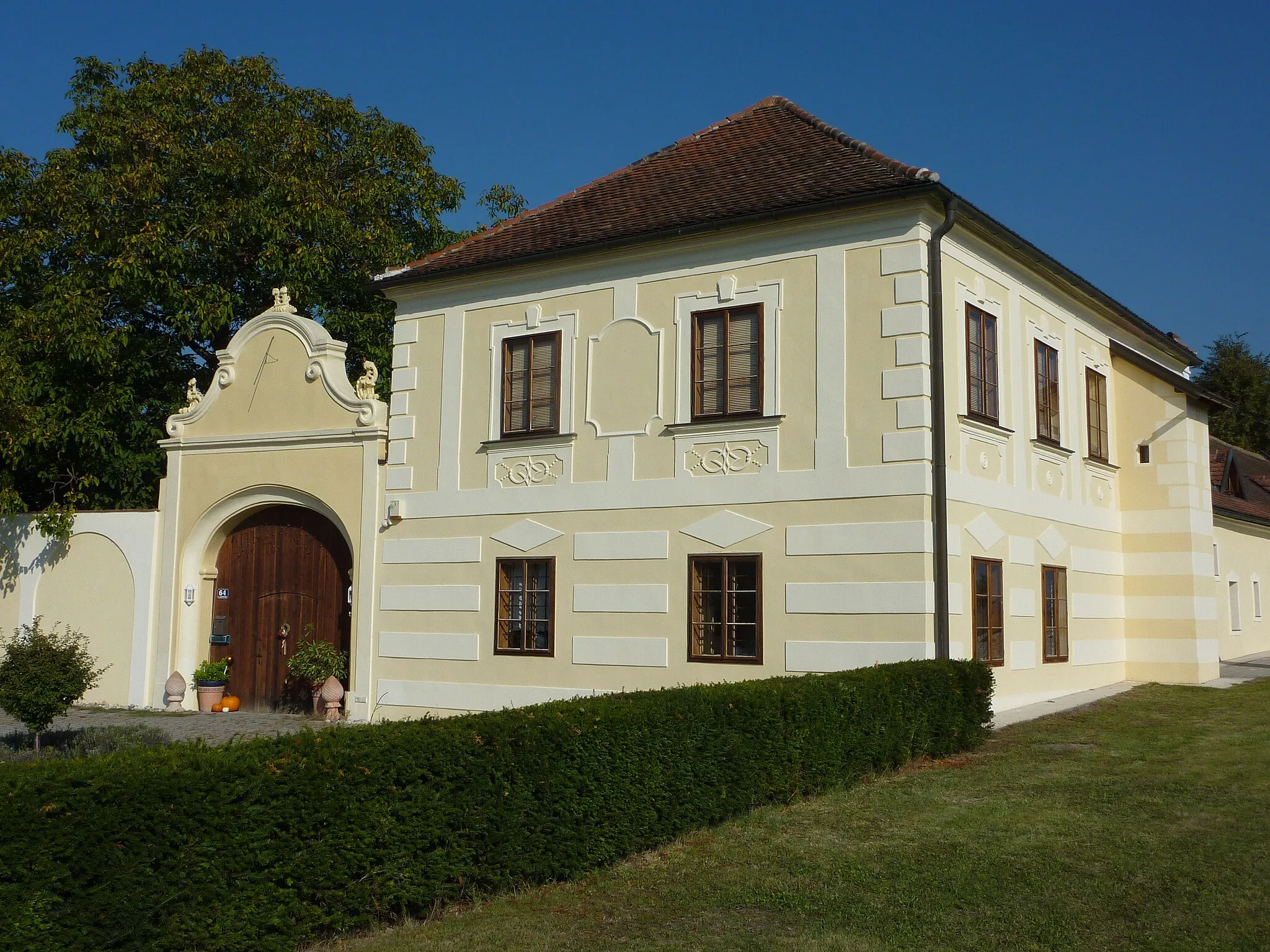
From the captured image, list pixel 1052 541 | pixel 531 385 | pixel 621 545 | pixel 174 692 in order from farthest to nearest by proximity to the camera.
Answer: pixel 174 692 < pixel 531 385 < pixel 1052 541 < pixel 621 545

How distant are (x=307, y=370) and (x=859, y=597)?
31.8ft

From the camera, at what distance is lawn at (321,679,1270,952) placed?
22.9 feet

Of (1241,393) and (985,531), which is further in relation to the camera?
(1241,393)

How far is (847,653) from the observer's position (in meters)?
15.0

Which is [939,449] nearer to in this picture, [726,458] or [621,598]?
[726,458]

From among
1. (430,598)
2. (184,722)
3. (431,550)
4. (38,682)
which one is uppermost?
(431,550)

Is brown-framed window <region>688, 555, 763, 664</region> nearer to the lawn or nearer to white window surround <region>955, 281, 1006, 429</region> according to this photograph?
white window surround <region>955, 281, 1006, 429</region>

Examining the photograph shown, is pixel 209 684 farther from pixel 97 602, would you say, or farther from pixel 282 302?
pixel 282 302

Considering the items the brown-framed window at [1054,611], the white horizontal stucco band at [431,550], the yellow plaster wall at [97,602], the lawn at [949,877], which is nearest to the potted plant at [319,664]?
the white horizontal stucco band at [431,550]

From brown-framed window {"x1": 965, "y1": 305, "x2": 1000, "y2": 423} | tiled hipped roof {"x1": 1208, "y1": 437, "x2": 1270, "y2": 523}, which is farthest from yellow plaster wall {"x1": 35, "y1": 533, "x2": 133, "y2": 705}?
tiled hipped roof {"x1": 1208, "y1": 437, "x2": 1270, "y2": 523}

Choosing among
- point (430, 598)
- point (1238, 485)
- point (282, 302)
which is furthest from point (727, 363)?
point (1238, 485)

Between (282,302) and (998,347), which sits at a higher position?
(282,302)

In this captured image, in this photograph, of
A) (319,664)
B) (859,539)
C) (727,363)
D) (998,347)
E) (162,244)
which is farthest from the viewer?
(162,244)

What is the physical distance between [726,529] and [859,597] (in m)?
1.99
